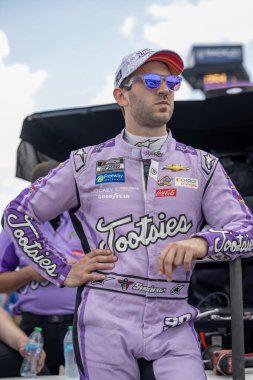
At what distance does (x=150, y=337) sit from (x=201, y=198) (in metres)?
0.63

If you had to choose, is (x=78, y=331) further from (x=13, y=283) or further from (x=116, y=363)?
(x=13, y=283)

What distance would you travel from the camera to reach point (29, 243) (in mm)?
2490

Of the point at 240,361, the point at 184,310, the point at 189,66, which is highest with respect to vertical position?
the point at 189,66

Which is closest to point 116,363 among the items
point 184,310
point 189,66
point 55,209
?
point 184,310

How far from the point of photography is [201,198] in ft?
8.34

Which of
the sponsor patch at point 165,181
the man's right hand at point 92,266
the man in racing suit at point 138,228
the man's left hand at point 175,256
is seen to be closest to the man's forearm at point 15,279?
the man in racing suit at point 138,228

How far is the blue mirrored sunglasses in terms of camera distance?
8.43ft

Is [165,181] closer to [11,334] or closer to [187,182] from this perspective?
[187,182]

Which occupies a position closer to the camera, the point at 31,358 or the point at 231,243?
the point at 231,243

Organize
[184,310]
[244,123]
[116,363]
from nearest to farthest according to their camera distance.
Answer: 1. [116,363]
2. [184,310]
3. [244,123]

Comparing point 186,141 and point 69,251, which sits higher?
point 186,141

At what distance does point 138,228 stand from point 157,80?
0.66 metres

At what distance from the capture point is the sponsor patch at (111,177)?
2502 mm

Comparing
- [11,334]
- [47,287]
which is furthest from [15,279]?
[11,334]
